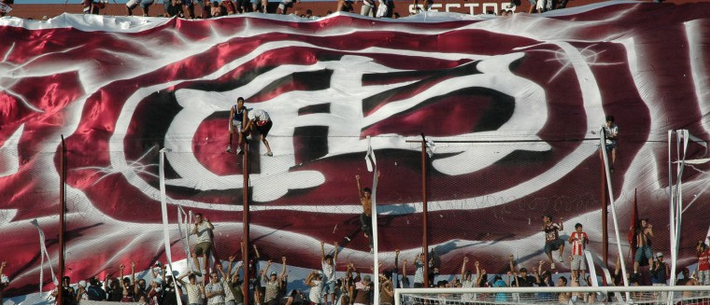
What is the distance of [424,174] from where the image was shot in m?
18.3

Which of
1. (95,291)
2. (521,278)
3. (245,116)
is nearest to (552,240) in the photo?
(521,278)

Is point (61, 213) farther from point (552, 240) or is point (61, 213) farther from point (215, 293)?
point (552, 240)

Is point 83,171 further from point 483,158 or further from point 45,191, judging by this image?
point 483,158

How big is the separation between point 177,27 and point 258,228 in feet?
20.8

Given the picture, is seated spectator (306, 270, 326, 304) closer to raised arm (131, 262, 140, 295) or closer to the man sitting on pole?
the man sitting on pole

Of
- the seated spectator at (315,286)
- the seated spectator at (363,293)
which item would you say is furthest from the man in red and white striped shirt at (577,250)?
the seated spectator at (315,286)

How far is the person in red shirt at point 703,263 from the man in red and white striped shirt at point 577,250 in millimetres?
1745

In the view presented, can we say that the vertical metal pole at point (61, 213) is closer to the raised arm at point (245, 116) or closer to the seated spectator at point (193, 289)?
the seated spectator at point (193, 289)

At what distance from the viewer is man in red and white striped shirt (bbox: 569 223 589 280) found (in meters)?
19.3

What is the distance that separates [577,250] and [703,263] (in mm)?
1923

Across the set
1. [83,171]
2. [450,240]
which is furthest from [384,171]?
[83,171]

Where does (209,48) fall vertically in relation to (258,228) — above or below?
above

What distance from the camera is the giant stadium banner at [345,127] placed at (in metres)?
20.3

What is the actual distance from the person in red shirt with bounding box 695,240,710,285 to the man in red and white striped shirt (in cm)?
174
